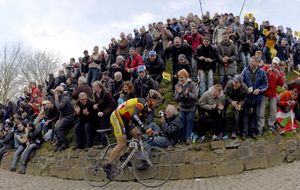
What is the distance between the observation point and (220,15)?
17.8 m

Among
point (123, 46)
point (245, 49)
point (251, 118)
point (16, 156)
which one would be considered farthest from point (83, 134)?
point (245, 49)

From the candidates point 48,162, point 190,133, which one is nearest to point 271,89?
point 190,133

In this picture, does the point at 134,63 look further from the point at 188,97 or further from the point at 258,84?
the point at 258,84

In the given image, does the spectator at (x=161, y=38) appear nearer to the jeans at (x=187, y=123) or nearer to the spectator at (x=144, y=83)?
the spectator at (x=144, y=83)

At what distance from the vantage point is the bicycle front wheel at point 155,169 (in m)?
9.09

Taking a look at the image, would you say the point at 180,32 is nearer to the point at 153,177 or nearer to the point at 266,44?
the point at 266,44

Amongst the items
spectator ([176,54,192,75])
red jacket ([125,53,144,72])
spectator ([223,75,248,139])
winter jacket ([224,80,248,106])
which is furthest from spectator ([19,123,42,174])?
winter jacket ([224,80,248,106])

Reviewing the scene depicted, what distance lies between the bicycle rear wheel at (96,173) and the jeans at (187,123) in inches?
91.0

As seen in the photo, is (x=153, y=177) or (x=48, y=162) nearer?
(x=153, y=177)

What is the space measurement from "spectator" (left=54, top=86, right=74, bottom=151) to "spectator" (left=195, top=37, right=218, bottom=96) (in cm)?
427

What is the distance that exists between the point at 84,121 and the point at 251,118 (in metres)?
4.82

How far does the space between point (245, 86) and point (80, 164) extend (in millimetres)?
5188

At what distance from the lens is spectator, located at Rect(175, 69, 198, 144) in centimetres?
991

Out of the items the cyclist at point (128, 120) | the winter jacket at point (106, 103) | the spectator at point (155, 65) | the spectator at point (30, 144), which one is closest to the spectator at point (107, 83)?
the spectator at point (155, 65)
